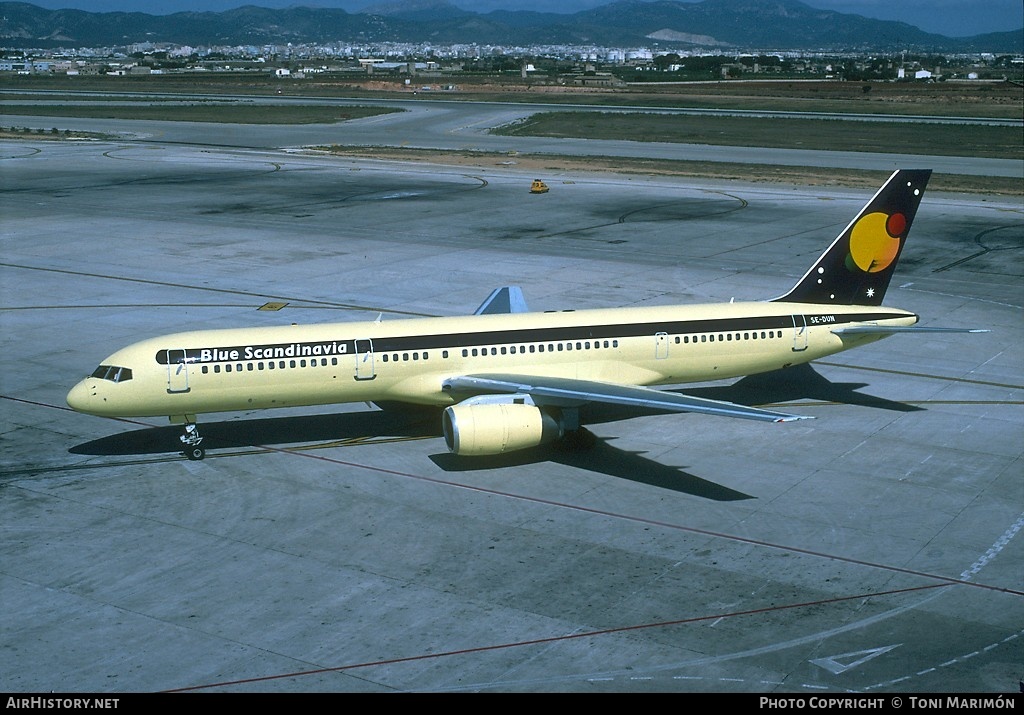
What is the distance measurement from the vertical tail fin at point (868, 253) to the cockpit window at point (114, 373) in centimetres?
2238

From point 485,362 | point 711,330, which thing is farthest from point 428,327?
point 711,330

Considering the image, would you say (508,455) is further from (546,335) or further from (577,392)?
(546,335)

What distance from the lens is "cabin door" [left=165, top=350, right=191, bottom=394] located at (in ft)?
103

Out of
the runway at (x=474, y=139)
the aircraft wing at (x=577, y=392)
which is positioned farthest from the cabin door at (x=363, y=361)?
the runway at (x=474, y=139)

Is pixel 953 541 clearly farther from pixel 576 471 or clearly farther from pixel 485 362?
pixel 485 362

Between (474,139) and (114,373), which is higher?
(474,139)

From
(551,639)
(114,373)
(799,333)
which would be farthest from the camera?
(799,333)

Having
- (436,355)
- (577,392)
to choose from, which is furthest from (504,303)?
(577,392)

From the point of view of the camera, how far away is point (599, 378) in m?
34.5

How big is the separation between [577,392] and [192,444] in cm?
1207

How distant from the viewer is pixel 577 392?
31266mm

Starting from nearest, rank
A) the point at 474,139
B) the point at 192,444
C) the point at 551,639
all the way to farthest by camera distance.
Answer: the point at 551,639, the point at 192,444, the point at 474,139

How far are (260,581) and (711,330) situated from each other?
57.9ft

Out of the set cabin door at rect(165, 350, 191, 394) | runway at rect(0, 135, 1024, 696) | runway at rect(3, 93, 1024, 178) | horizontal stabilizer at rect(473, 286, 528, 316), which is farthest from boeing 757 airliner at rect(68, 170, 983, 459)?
runway at rect(3, 93, 1024, 178)
